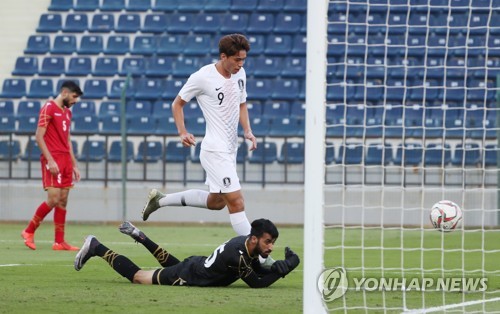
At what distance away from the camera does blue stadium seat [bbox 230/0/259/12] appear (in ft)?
80.9

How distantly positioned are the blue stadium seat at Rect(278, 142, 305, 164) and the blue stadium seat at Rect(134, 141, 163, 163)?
7.12ft

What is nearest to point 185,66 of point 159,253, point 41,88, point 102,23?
point 102,23

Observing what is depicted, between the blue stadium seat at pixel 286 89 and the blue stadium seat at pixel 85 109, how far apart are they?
3.80m

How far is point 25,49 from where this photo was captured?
81.6 feet

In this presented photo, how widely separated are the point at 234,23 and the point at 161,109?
320 cm

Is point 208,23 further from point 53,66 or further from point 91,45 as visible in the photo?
point 53,66

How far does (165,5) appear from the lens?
82.3ft

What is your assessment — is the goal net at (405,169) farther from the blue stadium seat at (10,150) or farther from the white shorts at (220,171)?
the blue stadium seat at (10,150)

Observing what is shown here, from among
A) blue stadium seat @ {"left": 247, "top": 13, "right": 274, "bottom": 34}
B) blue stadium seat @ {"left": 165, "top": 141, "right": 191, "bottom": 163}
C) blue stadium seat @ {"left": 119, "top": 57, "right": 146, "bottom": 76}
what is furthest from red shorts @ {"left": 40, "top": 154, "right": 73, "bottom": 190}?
blue stadium seat @ {"left": 247, "top": 13, "right": 274, "bottom": 34}

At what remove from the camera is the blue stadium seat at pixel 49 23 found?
25094 millimetres

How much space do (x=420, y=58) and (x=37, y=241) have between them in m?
10.8

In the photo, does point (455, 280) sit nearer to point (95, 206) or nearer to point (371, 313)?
point (371, 313)

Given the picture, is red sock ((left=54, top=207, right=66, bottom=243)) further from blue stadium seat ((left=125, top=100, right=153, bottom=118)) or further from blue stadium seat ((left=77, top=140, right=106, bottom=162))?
blue stadium seat ((left=125, top=100, right=153, bottom=118))

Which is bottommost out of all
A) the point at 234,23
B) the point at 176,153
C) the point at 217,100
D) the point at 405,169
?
the point at 176,153
